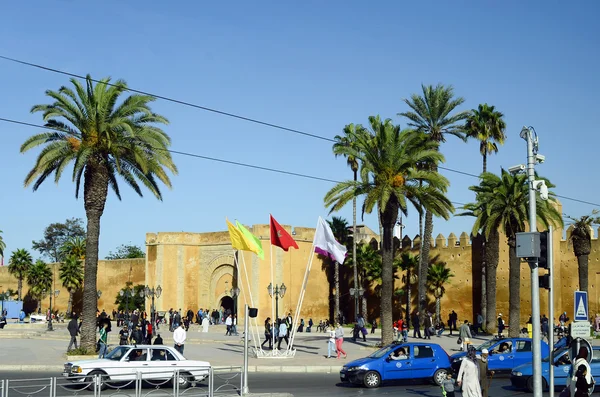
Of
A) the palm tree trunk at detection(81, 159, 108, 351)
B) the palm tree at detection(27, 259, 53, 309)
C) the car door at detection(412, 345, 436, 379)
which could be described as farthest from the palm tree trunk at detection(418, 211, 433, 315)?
the palm tree at detection(27, 259, 53, 309)

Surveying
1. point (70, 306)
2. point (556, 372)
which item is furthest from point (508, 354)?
point (70, 306)

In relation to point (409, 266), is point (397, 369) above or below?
below

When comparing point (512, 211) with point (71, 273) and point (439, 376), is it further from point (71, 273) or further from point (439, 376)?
point (71, 273)

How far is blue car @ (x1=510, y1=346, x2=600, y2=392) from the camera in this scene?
18.7m

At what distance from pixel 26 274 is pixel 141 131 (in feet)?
161

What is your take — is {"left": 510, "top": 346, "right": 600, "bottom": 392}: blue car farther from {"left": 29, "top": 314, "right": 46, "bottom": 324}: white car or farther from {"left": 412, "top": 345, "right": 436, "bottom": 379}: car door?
{"left": 29, "top": 314, "right": 46, "bottom": 324}: white car

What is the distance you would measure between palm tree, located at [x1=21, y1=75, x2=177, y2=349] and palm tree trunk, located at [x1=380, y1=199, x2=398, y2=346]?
979 centimetres

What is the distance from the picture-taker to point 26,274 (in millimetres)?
71812

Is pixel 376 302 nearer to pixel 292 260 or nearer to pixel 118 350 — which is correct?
pixel 292 260

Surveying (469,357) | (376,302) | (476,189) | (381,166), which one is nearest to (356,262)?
(376,302)

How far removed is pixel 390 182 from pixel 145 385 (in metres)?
17.5

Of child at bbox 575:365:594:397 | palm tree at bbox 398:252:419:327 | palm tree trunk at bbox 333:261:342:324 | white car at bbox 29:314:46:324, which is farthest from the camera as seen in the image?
white car at bbox 29:314:46:324

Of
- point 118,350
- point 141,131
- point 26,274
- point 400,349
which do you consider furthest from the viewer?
point 26,274

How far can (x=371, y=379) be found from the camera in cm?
2016
